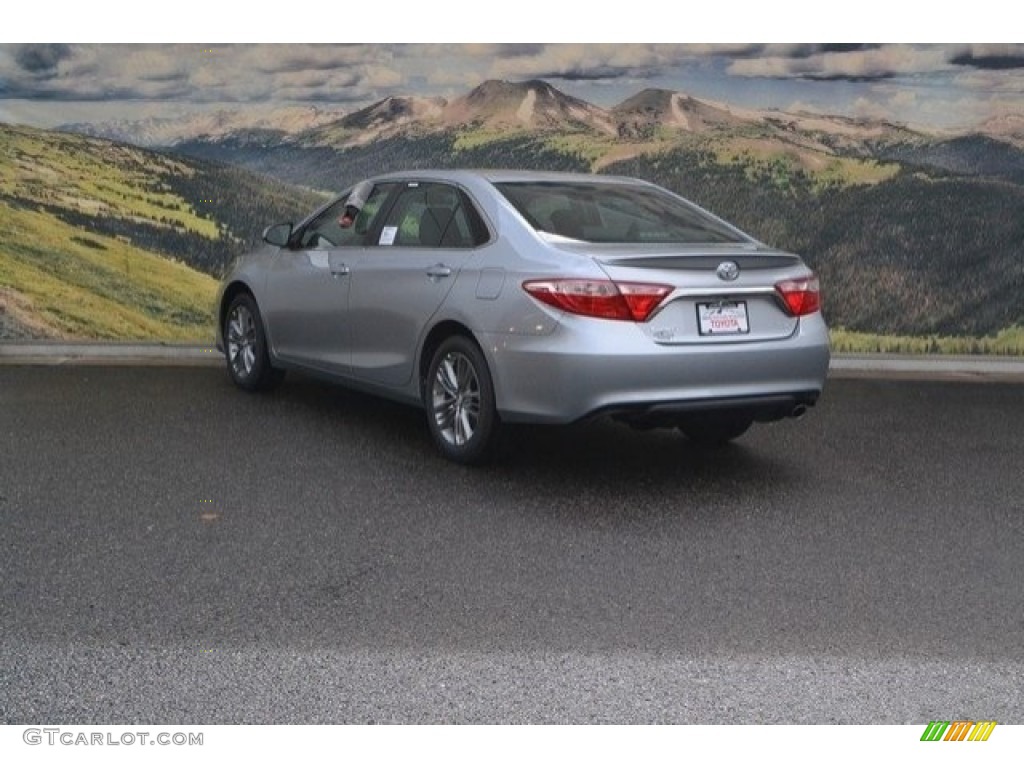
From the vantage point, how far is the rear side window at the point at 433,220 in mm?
7082

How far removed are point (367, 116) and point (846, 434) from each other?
546 cm

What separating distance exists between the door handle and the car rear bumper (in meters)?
0.55

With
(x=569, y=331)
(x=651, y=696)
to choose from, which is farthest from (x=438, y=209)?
(x=651, y=696)

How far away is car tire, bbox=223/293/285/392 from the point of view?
888 centimetres

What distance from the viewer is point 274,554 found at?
5414 millimetres

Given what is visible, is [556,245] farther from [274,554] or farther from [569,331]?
[274,554]

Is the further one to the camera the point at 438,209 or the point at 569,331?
the point at 438,209

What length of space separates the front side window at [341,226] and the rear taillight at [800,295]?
8.47ft

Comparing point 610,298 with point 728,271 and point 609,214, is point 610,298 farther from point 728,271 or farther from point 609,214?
point 609,214

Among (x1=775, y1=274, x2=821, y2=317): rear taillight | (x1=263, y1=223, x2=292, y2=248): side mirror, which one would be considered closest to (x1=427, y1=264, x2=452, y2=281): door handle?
(x1=775, y1=274, x2=821, y2=317): rear taillight

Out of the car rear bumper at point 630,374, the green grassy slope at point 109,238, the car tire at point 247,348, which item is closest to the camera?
the car rear bumper at point 630,374

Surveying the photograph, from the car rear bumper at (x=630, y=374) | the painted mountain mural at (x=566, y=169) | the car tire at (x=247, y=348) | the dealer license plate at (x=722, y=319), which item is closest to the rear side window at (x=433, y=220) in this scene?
the car rear bumper at (x=630, y=374)

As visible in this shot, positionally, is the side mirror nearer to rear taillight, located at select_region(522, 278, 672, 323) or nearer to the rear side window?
the rear side window
